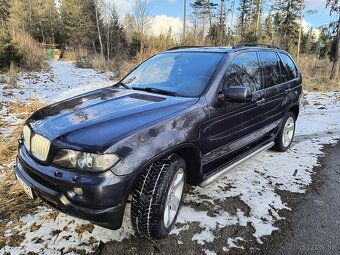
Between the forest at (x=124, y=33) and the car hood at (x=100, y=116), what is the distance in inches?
484

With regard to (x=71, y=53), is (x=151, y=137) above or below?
below

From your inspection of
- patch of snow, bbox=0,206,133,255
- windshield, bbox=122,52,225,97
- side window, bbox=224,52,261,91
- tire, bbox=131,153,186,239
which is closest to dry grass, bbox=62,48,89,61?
windshield, bbox=122,52,225,97

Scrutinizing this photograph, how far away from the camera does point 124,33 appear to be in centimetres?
3172

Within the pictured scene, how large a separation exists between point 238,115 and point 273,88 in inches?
47.1

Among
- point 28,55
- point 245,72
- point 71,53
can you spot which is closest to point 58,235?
point 245,72

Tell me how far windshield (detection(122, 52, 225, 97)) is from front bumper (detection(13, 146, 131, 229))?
4.44ft

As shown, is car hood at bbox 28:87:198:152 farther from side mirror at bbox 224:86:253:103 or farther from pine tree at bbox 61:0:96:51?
pine tree at bbox 61:0:96:51

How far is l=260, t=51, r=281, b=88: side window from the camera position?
4.33 metres

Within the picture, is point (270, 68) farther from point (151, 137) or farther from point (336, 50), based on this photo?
point (336, 50)

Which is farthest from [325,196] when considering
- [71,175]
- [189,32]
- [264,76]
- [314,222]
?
[189,32]

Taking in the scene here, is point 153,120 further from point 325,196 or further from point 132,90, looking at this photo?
point 325,196

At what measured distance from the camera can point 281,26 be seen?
36.6m

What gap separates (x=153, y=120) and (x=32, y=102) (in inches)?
248

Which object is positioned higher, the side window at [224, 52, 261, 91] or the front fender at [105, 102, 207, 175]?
the side window at [224, 52, 261, 91]
